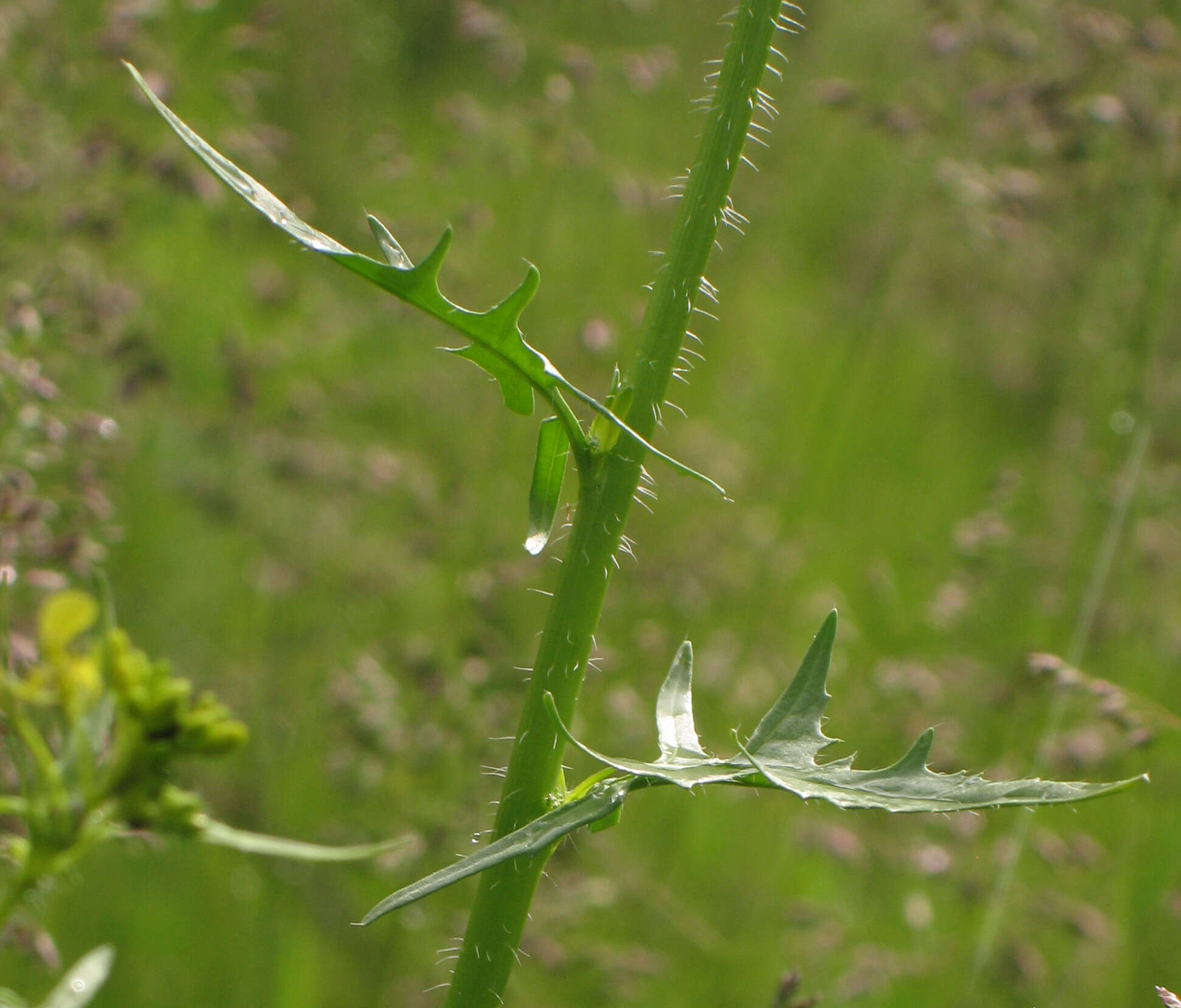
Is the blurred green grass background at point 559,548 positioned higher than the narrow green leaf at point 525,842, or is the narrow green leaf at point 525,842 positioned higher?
the narrow green leaf at point 525,842

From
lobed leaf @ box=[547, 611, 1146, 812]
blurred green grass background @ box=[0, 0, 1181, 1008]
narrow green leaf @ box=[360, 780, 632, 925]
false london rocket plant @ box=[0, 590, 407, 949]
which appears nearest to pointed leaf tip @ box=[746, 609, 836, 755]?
lobed leaf @ box=[547, 611, 1146, 812]

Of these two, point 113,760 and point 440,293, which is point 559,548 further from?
point 113,760

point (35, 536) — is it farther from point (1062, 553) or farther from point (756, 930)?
point (1062, 553)

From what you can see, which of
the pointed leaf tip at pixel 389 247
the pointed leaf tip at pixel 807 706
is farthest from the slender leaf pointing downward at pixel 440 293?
the pointed leaf tip at pixel 807 706

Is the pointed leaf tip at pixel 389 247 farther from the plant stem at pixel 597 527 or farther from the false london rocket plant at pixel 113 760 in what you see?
the false london rocket plant at pixel 113 760

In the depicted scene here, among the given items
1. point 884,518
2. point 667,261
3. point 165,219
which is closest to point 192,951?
point 165,219

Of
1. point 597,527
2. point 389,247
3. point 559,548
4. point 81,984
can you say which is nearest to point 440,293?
point 389,247

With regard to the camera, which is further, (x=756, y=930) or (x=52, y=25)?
(x=756, y=930)
